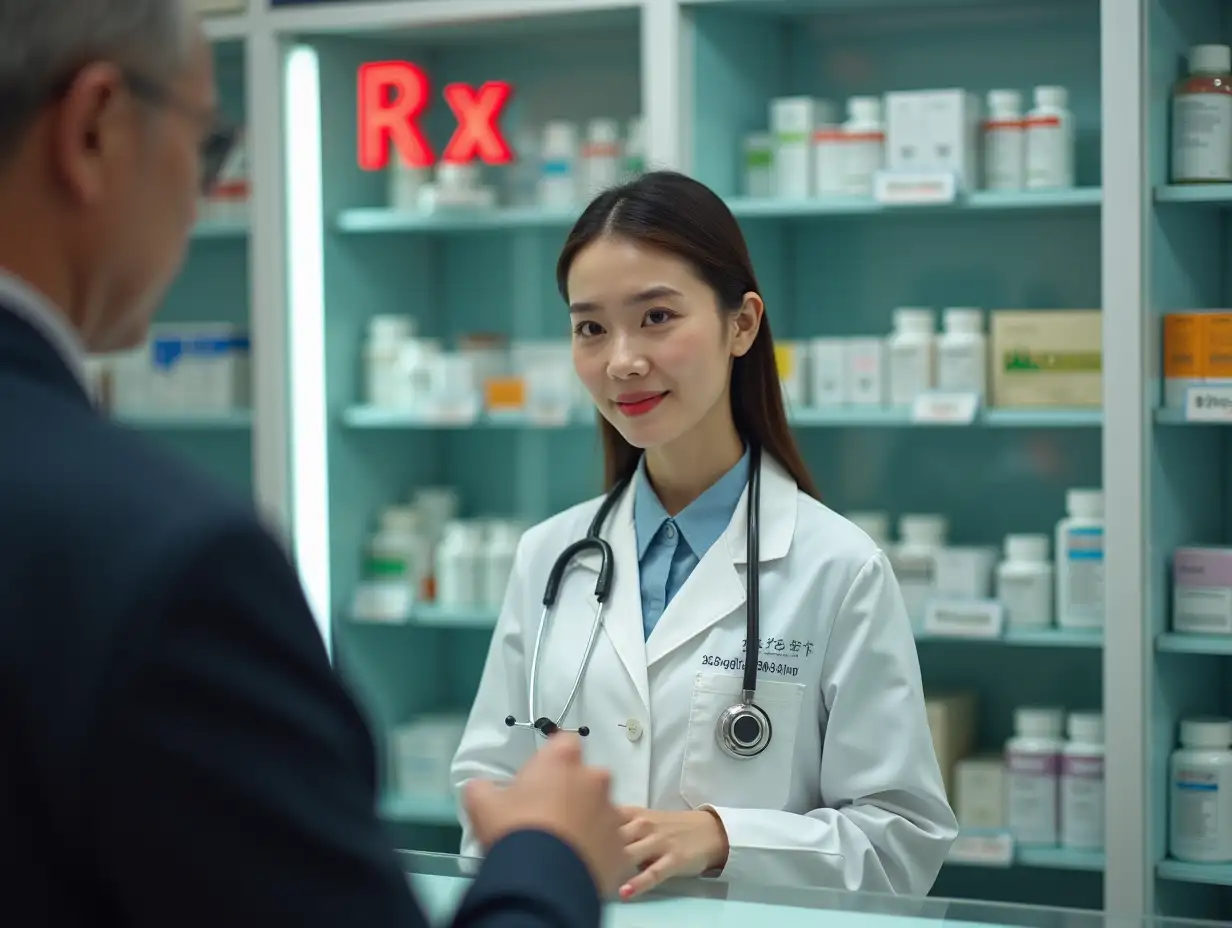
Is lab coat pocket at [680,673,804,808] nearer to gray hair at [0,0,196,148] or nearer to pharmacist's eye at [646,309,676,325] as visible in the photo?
pharmacist's eye at [646,309,676,325]

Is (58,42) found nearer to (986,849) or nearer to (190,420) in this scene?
(986,849)

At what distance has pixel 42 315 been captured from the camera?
0.76m

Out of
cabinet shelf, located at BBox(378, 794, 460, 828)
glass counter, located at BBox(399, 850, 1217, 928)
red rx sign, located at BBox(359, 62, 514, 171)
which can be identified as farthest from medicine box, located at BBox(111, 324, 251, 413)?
glass counter, located at BBox(399, 850, 1217, 928)

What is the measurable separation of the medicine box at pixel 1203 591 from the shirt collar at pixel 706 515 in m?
1.49

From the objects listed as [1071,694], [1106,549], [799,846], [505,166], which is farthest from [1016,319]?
[799,846]

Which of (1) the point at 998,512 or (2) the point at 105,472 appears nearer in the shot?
(2) the point at 105,472

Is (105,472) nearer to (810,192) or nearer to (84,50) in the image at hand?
(84,50)

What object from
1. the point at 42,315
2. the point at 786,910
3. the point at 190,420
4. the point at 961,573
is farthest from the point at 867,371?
the point at 42,315

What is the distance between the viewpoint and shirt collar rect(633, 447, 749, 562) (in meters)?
2.20

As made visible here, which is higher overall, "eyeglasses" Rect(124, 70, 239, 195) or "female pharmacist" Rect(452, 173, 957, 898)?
"eyeglasses" Rect(124, 70, 239, 195)

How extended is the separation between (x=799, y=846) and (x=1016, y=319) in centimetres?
187

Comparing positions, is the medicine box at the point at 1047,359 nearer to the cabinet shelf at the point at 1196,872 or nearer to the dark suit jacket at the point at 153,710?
the cabinet shelf at the point at 1196,872

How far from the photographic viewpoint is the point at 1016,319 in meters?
3.41

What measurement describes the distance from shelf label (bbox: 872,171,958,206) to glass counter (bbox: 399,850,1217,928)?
2.19 m
